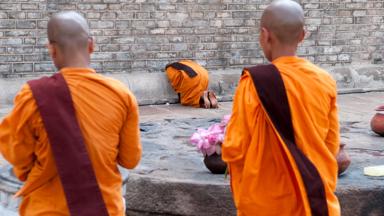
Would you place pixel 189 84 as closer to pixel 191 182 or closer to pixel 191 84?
pixel 191 84

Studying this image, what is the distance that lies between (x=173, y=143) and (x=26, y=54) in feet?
14.2

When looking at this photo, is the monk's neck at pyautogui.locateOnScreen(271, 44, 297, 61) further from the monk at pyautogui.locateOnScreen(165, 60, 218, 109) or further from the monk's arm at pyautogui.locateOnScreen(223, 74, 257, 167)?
the monk at pyautogui.locateOnScreen(165, 60, 218, 109)

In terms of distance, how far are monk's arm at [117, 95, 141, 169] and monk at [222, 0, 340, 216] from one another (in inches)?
15.8

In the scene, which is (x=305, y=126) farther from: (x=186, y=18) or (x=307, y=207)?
(x=186, y=18)

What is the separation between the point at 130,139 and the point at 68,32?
0.52 metres

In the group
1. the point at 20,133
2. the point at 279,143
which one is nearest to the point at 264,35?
the point at 279,143

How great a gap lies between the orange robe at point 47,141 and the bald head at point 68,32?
0.10m

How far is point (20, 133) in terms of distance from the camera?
9.00ft

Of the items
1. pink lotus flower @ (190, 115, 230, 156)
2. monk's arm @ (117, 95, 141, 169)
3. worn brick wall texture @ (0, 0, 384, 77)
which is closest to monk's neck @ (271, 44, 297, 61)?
monk's arm @ (117, 95, 141, 169)

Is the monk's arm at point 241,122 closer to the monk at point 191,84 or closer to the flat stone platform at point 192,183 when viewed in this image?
the flat stone platform at point 192,183

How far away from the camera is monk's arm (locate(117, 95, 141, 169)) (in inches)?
115

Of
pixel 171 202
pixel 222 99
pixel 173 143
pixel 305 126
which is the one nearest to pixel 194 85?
pixel 222 99

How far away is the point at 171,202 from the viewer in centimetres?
437

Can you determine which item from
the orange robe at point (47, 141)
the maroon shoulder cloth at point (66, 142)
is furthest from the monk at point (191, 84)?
the maroon shoulder cloth at point (66, 142)
